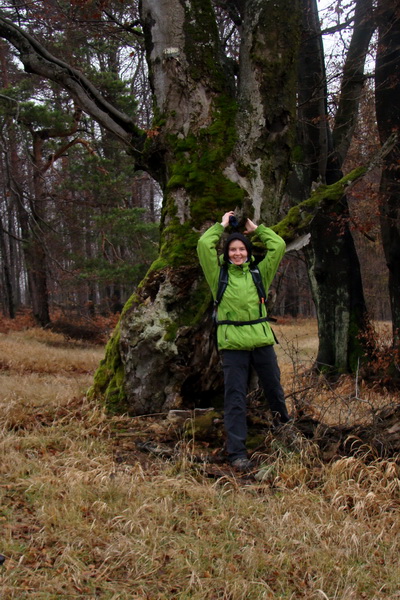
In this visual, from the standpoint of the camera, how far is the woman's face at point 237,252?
489cm

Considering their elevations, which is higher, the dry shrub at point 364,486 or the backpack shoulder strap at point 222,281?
the backpack shoulder strap at point 222,281

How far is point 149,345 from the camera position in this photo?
18.8 ft

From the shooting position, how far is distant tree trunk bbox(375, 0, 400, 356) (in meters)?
9.27

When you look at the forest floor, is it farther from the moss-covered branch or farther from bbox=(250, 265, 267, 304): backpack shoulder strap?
the moss-covered branch

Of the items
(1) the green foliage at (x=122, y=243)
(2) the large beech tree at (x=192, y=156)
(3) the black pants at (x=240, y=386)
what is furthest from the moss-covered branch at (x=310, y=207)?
(1) the green foliage at (x=122, y=243)

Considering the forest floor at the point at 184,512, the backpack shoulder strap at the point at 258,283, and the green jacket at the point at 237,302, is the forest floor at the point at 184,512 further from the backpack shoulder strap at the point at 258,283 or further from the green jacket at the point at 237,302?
the backpack shoulder strap at the point at 258,283

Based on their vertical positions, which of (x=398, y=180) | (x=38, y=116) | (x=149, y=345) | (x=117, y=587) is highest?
(x=38, y=116)

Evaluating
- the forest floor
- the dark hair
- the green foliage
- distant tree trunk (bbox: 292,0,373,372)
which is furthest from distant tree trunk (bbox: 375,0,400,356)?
the green foliage

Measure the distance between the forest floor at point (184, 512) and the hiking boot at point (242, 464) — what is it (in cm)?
10


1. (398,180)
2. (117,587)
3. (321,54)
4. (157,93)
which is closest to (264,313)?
(117,587)

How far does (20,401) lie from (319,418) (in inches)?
126

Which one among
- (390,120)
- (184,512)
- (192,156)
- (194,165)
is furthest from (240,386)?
(390,120)

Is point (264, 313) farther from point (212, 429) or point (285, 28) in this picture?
A: point (285, 28)

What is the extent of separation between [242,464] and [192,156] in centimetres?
337
